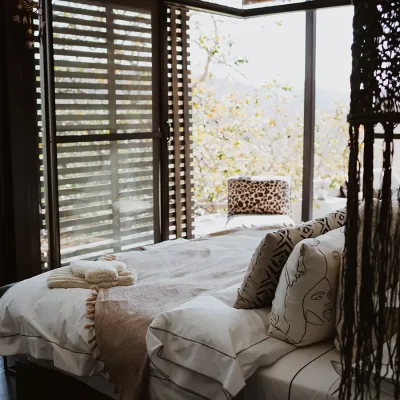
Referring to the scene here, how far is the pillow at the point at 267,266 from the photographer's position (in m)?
2.30

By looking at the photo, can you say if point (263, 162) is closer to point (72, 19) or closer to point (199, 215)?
point (199, 215)

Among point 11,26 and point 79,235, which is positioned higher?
point 11,26

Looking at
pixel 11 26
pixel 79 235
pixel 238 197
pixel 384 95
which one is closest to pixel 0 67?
pixel 11 26

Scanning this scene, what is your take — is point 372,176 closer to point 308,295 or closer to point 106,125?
point 308,295

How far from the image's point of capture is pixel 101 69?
4.86m

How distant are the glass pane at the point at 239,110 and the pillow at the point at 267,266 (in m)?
4.89

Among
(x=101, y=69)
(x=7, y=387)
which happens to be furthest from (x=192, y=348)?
(x=101, y=69)

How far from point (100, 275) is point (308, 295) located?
110 cm

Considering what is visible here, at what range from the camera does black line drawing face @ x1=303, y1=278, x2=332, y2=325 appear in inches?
83.0

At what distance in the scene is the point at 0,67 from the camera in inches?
165

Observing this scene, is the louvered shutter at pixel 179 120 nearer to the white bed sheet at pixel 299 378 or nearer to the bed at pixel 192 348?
the bed at pixel 192 348

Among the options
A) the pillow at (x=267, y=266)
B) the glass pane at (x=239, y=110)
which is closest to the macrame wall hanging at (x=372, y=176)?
the pillow at (x=267, y=266)

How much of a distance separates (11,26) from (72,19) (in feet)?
1.82

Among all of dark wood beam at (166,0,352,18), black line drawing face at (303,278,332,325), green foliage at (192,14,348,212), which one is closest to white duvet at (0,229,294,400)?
black line drawing face at (303,278,332,325)
